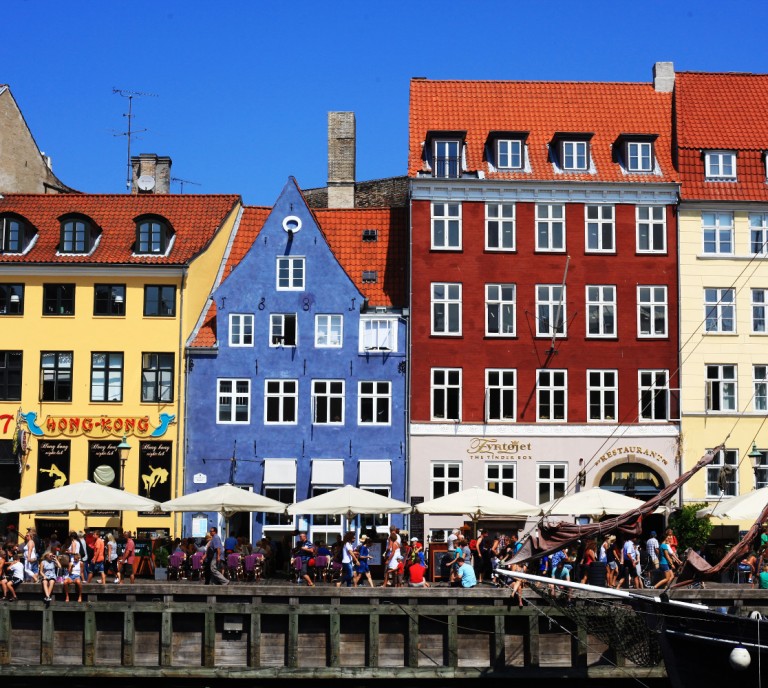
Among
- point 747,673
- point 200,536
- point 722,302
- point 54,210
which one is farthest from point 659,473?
point 54,210

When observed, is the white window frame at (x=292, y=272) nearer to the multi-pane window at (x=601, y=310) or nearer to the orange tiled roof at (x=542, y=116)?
the orange tiled roof at (x=542, y=116)

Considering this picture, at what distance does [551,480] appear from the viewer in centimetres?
4591

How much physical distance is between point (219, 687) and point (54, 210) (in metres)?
24.4

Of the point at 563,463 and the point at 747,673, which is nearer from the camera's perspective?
the point at 747,673

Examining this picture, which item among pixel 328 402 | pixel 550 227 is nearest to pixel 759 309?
pixel 550 227

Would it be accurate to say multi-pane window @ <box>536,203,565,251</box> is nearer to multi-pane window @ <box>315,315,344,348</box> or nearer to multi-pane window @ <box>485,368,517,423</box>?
multi-pane window @ <box>485,368,517,423</box>

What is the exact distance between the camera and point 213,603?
100 ft

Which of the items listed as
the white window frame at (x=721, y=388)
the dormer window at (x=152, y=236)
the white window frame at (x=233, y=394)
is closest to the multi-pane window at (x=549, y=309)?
the white window frame at (x=721, y=388)

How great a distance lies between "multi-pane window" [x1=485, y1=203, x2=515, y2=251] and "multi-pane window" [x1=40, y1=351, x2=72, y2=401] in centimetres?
1541

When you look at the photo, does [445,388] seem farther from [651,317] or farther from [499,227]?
[651,317]

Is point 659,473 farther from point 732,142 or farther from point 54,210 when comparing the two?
point 54,210

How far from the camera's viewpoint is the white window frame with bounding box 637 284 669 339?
46.8 m

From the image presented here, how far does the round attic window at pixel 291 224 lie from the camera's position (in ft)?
154

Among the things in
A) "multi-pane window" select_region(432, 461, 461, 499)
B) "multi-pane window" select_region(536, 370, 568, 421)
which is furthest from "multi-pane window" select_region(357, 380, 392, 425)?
"multi-pane window" select_region(536, 370, 568, 421)
